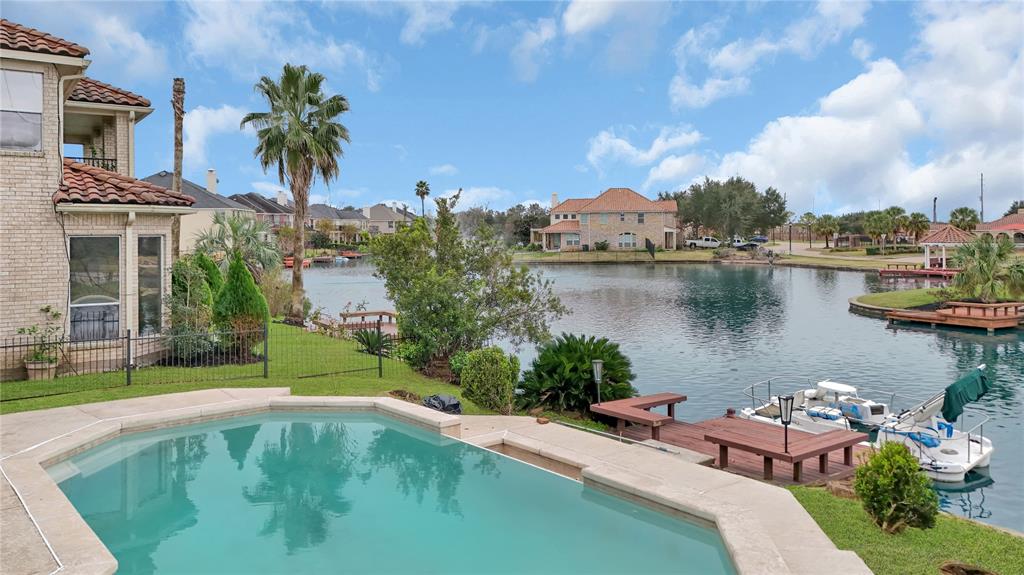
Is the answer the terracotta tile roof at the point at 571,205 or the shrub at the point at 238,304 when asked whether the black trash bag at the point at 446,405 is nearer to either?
the shrub at the point at 238,304

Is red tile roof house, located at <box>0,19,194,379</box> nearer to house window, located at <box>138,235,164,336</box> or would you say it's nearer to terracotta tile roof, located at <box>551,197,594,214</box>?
house window, located at <box>138,235,164,336</box>

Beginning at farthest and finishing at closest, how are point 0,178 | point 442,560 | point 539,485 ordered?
point 0,178 → point 539,485 → point 442,560

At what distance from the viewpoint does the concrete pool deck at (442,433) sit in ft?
22.9

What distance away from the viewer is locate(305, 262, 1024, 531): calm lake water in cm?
1830

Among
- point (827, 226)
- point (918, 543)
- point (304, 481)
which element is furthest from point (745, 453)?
point (827, 226)

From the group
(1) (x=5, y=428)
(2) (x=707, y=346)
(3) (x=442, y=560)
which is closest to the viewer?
(3) (x=442, y=560)

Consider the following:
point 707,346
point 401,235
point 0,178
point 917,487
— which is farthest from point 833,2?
point 0,178

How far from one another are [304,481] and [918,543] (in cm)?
762

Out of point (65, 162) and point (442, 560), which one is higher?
point (65, 162)

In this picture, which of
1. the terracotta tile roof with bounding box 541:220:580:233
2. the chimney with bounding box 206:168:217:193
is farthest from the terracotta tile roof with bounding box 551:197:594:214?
the chimney with bounding box 206:168:217:193

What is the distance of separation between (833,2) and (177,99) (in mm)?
25654

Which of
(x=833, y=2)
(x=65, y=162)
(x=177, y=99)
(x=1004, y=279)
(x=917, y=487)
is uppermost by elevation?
(x=833, y=2)

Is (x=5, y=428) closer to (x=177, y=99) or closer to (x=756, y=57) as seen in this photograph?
(x=177, y=99)

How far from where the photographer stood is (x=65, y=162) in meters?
17.0
